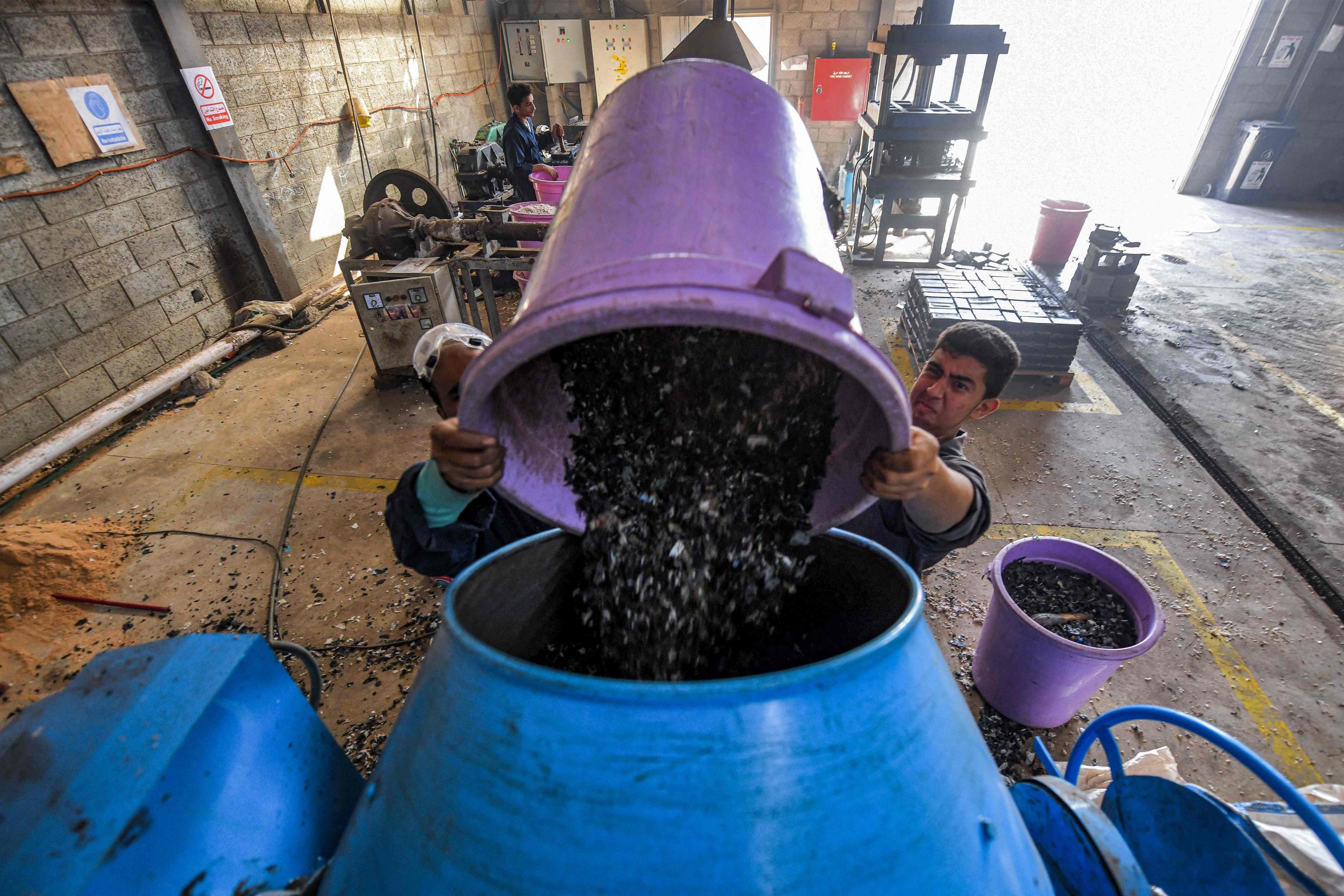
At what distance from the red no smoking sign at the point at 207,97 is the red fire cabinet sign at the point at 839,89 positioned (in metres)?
7.02

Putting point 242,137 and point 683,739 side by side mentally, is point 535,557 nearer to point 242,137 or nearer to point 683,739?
point 683,739

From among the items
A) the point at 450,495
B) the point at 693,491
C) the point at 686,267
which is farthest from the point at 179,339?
the point at 686,267

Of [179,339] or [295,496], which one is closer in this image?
[295,496]

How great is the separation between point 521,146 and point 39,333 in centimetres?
396

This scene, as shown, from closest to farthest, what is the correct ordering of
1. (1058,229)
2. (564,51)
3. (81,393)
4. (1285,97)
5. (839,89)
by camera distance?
(81,393) < (1058,229) < (1285,97) < (839,89) < (564,51)

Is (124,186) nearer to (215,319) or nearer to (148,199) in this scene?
(148,199)

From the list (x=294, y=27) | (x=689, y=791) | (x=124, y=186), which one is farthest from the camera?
(x=294, y=27)

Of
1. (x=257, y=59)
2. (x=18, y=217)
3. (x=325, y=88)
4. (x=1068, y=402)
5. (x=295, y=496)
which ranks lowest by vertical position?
(x=1068, y=402)

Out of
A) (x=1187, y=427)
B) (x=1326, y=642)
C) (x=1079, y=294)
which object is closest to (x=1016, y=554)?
(x=1326, y=642)

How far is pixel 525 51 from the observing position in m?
9.07

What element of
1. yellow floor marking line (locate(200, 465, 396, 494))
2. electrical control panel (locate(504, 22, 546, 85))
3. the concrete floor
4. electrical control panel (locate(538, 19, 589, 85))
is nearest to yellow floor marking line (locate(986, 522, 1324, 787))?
the concrete floor

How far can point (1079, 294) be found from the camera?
5.38 m

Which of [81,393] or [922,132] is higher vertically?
[922,132]

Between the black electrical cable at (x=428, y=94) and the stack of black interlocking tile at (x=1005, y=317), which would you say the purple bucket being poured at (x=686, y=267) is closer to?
the stack of black interlocking tile at (x=1005, y=317)
